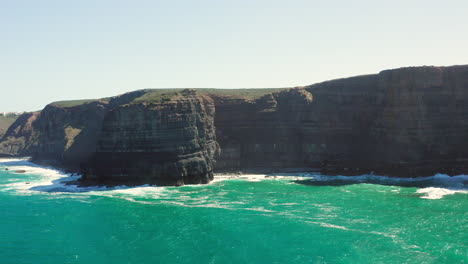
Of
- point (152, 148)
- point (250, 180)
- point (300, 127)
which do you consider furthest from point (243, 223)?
point (300, 127)

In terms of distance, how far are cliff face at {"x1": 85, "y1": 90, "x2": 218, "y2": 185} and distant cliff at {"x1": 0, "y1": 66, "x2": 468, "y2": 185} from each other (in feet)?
0.88

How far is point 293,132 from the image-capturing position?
118188 millimetres

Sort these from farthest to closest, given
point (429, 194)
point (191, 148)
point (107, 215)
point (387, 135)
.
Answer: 1. point (387, 135)
2. point (191, 148)
3. point (429, 194)
4. point (107, 215)

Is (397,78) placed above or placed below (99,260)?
above

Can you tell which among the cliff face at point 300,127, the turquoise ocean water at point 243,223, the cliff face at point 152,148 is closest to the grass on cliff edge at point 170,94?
the cliff face at point 152,148

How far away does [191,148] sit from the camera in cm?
9938

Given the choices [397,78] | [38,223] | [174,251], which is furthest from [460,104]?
[38,223]

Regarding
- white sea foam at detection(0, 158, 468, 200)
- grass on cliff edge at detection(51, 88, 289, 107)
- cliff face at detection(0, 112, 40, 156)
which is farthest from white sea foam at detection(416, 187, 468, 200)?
cliff face at detection(0, 112, 40, 156)

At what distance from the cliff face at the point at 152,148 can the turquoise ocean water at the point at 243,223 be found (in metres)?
5.44

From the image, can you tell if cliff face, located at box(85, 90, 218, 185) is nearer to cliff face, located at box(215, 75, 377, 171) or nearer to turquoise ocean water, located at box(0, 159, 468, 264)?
turquoise ocean water, located at box(0, 159, 468, 264)

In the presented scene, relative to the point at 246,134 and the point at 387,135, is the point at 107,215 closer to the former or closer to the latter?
the point at 246,134

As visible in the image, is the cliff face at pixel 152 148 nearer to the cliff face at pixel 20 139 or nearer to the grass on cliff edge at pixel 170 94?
the grass on cliff edge at pixel 170 94

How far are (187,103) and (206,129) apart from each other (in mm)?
10366

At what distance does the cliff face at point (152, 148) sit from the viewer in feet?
313
